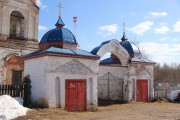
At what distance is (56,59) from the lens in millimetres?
15797

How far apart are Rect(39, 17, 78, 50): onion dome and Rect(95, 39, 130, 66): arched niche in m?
2.28

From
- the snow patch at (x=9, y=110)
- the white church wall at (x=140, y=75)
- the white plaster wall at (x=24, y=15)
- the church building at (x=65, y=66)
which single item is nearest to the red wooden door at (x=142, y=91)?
the church building at (x=65, y=66)

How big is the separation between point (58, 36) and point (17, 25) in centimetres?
968

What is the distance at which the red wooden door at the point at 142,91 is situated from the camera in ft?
71.4

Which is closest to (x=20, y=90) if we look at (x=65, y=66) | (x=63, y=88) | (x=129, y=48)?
(x=63, y=88)

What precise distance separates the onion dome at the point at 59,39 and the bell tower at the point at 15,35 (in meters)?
6.54

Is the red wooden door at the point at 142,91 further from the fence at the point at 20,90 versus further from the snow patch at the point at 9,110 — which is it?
the snow patch at the point at 9,110

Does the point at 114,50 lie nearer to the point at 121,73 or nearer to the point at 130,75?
the point at 121,73

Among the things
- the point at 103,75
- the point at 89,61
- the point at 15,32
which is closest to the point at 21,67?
the point at 15,32

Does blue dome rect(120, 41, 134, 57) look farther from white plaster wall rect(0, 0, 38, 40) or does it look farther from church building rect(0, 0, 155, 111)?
white plaster wall rect(0, 0, 38, 40)

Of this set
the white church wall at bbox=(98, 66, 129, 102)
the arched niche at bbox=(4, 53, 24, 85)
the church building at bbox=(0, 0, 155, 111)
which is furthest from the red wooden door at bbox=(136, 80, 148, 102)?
the arched niche at bbox=(4, 53, 24, 85)

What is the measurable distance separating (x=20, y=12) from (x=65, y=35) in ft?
31.3

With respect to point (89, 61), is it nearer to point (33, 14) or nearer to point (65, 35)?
point (65, 35)

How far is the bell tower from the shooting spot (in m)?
23.4
